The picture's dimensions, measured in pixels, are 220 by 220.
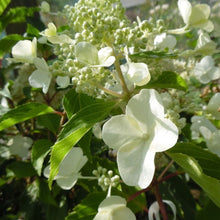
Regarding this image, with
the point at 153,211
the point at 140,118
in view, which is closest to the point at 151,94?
the point at 140,118

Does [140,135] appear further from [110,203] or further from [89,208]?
[89,208]

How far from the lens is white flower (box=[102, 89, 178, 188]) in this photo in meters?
0.40

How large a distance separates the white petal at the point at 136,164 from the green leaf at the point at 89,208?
0.20 m

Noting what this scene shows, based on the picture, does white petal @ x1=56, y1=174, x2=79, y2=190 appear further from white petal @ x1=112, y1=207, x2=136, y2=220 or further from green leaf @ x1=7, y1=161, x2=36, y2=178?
green leaf @ x1=7, y1=161, x2=36, y2=178

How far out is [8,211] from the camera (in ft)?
3.76

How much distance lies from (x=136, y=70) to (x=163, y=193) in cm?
62

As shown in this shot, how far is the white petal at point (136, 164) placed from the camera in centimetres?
40

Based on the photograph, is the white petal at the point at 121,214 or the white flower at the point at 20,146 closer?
the white petal at the point at 121,214

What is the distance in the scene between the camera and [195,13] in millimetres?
521

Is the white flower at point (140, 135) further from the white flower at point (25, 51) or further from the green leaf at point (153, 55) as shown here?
the white flower at point (25, 51)

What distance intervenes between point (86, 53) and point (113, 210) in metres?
0.24

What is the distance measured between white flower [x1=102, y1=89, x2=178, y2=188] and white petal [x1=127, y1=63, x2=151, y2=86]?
0.04 metres

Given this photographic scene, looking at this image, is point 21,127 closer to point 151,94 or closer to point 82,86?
point 82,86

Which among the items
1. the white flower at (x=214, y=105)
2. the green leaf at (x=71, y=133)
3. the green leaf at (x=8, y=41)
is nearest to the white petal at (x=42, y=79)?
the green leaf at (x=71, y=133)
